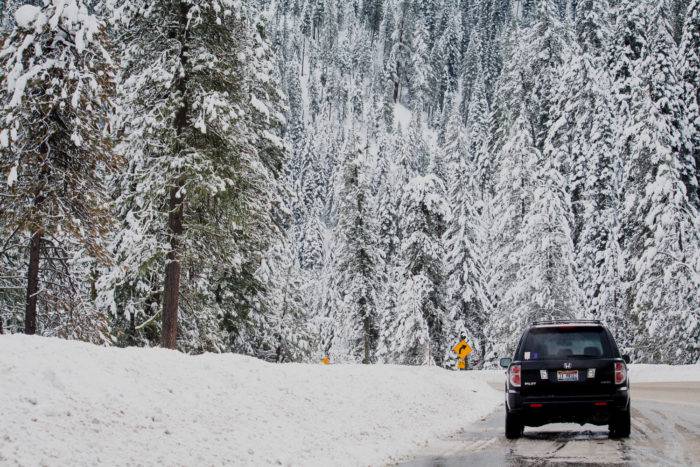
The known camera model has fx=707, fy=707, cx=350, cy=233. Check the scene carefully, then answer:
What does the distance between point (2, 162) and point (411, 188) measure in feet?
93.0

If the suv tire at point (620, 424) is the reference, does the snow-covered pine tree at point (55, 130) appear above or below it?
above

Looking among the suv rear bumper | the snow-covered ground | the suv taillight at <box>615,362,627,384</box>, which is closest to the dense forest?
the snow-covered ground

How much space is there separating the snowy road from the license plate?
1.01 metres

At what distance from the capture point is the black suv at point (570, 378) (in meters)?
11.3

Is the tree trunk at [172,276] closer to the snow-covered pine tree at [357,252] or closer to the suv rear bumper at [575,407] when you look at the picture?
the suv rear bumper at [575,407]

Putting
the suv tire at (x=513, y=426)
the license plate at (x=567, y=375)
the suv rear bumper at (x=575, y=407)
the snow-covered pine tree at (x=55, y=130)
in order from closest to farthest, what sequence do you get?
the suv rear bumper at (x=575, y=407)
the license plate at (x=567, y=375)
the suv tire at (x=513, y=426)
the snow-covered pine tree at (x=55, y=130)

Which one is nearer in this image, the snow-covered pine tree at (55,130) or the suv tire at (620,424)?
the suv tire at (620,424)

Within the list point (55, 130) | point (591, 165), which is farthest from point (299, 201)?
point (591, 165)

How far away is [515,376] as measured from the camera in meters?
11.8

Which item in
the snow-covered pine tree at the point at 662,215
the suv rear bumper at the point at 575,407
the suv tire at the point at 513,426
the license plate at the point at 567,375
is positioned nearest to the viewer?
the suv rear bumper at the point at 575,407

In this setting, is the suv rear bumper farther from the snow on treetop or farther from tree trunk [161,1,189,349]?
the snow on treetop

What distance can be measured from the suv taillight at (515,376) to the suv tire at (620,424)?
1549 mm

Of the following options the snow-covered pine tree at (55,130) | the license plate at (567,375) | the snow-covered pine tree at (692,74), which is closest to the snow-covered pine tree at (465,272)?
the snow-covered pine tree at (692,74)

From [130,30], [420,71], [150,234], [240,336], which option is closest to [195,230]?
[150,234]
